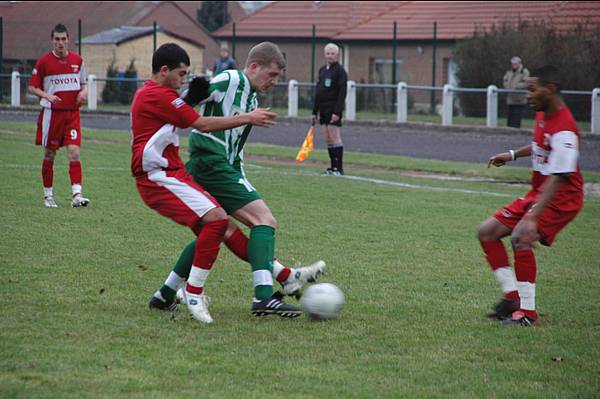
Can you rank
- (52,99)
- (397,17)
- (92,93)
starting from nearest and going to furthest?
(52,99) → (92,93) → (397,17)

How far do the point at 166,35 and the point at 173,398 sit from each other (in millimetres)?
40067

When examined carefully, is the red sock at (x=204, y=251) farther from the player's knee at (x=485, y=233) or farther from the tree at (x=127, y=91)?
the tree at (x=127, y=91)

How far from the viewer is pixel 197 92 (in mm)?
6613

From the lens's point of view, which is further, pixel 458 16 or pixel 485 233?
pixel 458 16

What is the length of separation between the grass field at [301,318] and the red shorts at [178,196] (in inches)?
27.4

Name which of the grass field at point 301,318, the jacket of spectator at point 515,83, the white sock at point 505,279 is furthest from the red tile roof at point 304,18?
the white sock at point 505,279

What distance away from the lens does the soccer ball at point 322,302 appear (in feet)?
21.6

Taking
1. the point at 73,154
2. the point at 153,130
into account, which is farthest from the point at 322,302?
the point at 73,154

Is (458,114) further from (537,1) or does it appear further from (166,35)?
(166,35)

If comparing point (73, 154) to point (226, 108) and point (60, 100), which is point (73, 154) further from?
point (226, 108)

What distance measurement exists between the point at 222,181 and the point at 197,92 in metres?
0.64

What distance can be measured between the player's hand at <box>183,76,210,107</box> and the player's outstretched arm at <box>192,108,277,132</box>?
0.24 meters

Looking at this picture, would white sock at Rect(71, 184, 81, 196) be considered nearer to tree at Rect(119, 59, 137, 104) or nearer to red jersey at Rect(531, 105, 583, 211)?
red jersey at Rect(531, 105, 583, 211)

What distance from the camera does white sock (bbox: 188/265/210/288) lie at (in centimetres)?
652
